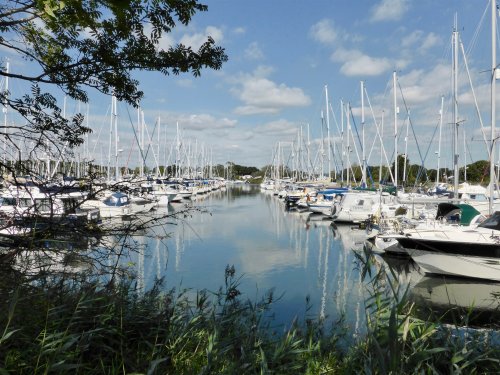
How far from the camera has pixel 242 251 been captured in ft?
79.7

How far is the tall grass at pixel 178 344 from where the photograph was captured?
12.9 feet

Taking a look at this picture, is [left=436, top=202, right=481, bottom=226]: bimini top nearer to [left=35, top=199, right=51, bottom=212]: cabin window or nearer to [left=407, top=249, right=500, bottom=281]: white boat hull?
[left=407, top=249, right=500, bottom=281]: white boat hull

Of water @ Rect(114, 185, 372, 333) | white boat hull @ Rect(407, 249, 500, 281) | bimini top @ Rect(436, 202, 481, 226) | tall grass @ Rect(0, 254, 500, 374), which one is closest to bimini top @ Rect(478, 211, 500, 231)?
white boat hull @ Rect(407, 249, 500, 281)

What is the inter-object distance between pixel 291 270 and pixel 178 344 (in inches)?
553

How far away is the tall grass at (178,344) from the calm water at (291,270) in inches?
40.5

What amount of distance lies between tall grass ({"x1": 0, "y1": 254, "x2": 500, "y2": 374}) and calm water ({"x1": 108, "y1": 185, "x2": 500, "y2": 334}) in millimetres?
1029

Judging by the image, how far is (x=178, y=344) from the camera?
5.59 metres

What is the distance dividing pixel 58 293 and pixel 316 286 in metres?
12.2

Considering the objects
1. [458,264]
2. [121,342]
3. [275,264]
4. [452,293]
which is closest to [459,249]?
[458,264]

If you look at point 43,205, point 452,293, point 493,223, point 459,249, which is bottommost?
point 452,293

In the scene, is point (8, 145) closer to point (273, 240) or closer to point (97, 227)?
point (97, 227)

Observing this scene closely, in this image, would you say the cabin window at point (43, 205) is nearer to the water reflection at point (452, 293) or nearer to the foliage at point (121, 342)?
the foliage at point (121, 342)

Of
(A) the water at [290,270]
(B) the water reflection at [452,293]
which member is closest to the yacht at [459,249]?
(B) the water reflection at [452,293]

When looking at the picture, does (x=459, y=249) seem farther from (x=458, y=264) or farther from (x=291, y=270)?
(x=291, y=270)
